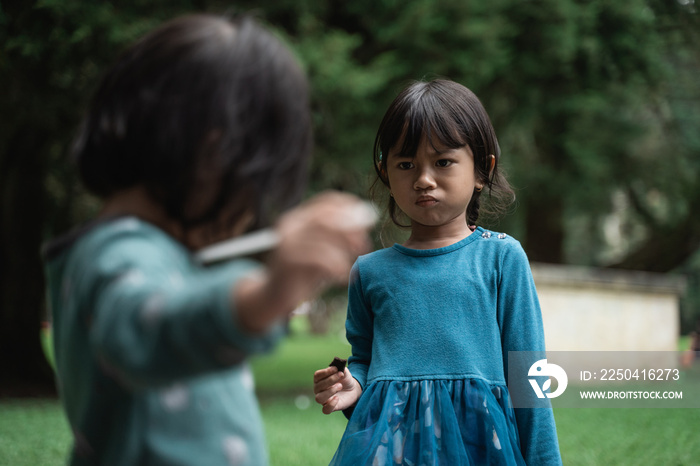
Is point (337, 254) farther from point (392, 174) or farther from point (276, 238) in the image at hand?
point (392, 174)

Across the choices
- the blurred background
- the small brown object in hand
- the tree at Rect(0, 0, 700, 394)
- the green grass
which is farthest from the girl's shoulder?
the tree at Rect(0, 0, 700, 394)

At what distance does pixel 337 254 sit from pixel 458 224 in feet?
3.96

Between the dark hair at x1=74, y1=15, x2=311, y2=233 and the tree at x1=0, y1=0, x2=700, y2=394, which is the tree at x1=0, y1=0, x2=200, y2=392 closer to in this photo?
the tree at x1=0, y1=0, x2=700, y2=394

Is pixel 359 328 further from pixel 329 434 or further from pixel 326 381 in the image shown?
pixel 329 434

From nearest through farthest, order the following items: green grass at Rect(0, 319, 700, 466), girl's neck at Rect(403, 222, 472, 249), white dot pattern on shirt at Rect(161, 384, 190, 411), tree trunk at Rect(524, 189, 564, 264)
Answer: white dot pattern on shirt at Rect(161, 384, 190, 411) < girl's neck at Rect(403, 222, 472, 249) < green grass at Rect(0, 319, 700, 466) < tree trunk at Rect(524, 189, 564, 264)

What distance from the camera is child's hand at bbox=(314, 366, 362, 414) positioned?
1.73m

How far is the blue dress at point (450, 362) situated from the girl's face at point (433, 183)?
0.36 feet

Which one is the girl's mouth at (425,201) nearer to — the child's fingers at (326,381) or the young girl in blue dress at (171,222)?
the child's fingers at (326,381)

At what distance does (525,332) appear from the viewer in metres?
1.79

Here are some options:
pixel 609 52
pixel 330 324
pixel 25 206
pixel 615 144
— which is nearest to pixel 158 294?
pixel 609 52

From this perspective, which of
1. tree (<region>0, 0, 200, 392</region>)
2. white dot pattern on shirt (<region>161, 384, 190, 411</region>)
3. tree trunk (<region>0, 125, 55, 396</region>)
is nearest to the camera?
white dot pattern on shirt (<region>161, 384, 190, 411</region>)

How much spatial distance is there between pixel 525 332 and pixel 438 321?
225mm

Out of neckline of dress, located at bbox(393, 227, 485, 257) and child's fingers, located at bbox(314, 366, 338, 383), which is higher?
neckline of dress, located at bbox(393, 227, 485, 257)

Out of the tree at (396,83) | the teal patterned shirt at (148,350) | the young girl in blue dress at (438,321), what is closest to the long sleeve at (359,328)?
the young girl in blue dress at (438,321)
